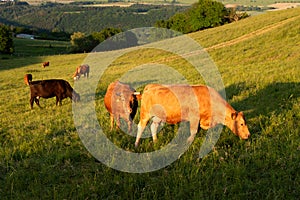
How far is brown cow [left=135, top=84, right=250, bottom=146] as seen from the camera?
7.49 metres

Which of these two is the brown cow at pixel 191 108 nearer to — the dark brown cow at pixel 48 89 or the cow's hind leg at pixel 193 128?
the cow's hind leg at pixel 193 128

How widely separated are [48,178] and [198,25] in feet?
249

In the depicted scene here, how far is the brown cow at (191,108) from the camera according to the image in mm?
7492

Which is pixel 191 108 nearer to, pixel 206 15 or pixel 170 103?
pixel 170 103

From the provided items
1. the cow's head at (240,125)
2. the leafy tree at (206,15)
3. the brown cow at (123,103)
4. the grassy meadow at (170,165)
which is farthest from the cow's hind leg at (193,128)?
the leafy tree at (206,15)

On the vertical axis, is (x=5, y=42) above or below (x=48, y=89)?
below

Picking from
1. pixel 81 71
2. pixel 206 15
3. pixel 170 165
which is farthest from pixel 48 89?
pixel 206 15

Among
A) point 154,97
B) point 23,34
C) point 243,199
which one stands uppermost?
point 154,97

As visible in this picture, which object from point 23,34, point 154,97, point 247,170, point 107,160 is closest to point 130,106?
point 154,97

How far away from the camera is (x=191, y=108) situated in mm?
7492

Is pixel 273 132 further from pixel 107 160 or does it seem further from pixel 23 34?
pixel 23 34

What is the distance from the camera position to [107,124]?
10117 mm

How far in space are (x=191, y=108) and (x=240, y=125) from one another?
1176 mm

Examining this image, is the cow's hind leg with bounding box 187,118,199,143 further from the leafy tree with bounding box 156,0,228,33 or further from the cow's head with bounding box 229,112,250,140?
the leafy tree with bounding box 156,0,228,33
